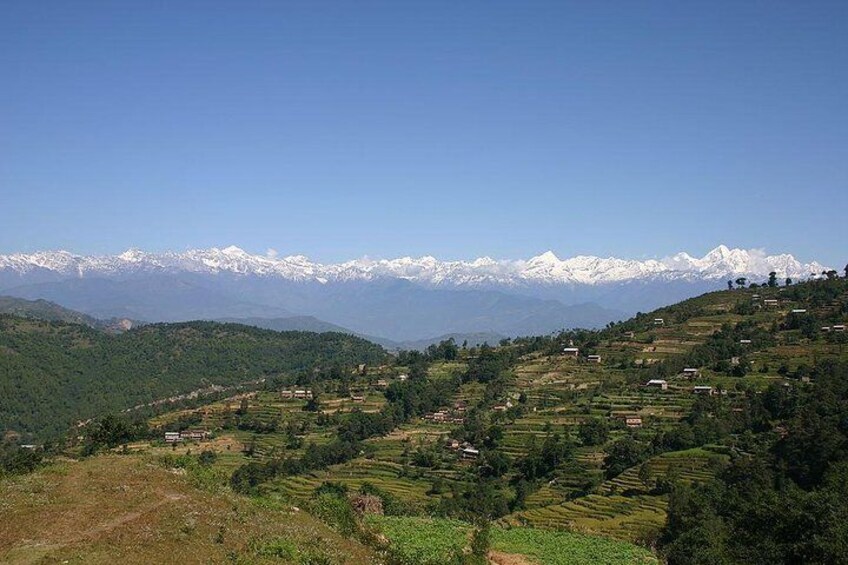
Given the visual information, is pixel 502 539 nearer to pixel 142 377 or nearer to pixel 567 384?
pixel 567 384

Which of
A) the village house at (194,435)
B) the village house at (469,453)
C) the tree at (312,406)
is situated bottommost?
the village house at (194,435)

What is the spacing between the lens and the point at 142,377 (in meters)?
197

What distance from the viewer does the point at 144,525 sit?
18641mm

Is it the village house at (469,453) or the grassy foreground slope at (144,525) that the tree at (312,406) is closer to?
the village house at (469,453)

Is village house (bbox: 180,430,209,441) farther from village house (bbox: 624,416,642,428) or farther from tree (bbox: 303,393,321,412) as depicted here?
village house (bbox: 624,416,642,428)

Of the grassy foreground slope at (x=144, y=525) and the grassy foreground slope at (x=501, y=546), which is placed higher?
the grassy foreground slope at (x=144, y=525)

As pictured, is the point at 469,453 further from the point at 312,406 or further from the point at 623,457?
the point at 312,406

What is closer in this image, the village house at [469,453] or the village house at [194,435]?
the village house at [469,453]

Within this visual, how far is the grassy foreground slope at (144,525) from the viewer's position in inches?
667

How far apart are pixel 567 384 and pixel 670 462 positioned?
150 ft

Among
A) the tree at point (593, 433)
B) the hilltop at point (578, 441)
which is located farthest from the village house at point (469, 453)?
the tree at point (593, 433)

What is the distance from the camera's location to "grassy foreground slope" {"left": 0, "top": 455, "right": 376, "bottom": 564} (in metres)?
16.9

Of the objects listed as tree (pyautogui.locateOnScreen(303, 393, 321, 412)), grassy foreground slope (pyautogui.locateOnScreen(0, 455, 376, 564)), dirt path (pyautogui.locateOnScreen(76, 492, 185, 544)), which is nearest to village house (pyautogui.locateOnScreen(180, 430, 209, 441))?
tree (pyautogui.locateOnScreen(303, 393, 321, 412))

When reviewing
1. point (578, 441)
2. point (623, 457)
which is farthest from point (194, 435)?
point (623, 457)
